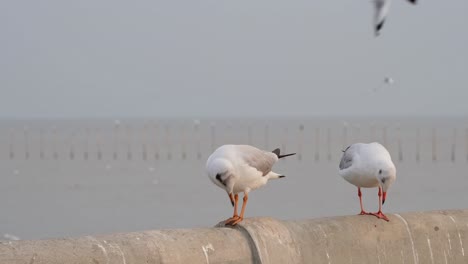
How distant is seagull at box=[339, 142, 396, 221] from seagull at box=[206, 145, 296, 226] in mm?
815

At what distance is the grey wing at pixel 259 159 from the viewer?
644cm

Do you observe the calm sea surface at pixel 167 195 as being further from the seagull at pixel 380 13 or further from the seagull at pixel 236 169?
the seagull at pixel 380 13

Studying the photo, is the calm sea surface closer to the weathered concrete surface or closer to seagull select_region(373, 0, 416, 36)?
the weathered concrete surface

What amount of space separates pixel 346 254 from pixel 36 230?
76.2 feet

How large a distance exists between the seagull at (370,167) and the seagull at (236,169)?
82cm

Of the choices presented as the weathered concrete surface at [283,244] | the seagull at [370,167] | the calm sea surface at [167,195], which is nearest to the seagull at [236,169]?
the weathered concrete surface at [283,244]

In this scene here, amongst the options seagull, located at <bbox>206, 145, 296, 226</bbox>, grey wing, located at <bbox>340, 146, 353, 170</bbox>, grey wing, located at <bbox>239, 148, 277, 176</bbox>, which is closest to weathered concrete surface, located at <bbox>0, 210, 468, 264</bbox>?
seagull, located at <bbox>206, 145, 296, 226</bbox>

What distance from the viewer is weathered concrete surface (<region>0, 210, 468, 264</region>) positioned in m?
4.83

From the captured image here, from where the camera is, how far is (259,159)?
21.7 feet

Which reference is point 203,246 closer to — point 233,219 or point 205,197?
point 233,219

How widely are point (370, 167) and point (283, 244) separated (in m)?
1.59

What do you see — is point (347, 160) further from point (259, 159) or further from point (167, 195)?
point (167, 195)

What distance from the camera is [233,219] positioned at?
5.83 metres

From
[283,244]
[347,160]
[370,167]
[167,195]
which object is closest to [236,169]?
[283,244]
